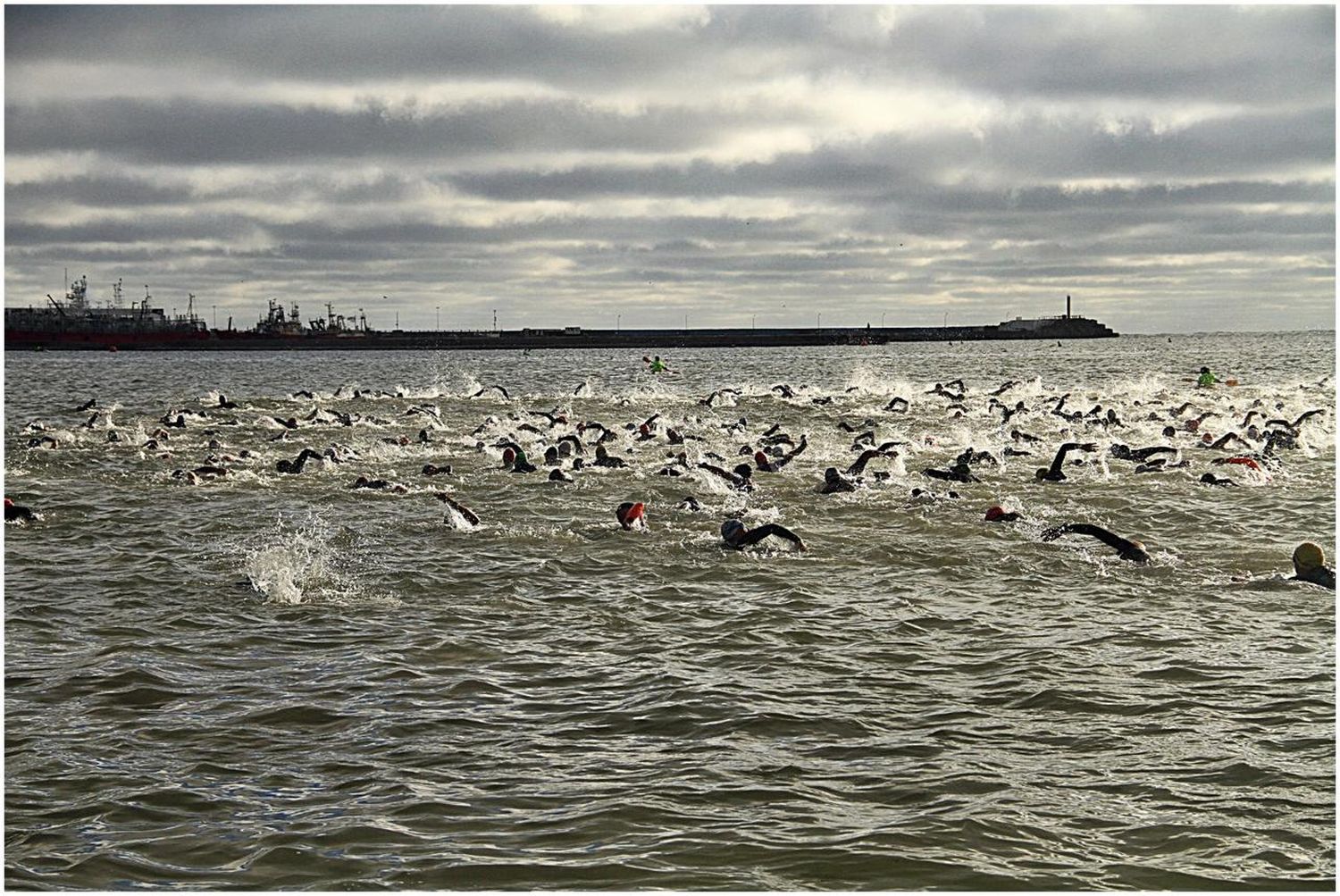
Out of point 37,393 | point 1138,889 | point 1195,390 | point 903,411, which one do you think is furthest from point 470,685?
point 37,393

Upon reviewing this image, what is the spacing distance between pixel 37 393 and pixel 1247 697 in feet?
190

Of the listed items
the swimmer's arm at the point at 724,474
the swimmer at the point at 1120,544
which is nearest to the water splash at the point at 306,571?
the swimmer's arm at the point at 724,474

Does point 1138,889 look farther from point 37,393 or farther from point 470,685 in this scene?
point 37,393

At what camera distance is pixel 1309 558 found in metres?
13.1

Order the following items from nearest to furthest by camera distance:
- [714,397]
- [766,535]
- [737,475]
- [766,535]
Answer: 1. [766,535]
2. [766,535]
3. [737,475]
4. [714,397]

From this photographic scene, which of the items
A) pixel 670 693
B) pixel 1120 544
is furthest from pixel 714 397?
pixel 670 693

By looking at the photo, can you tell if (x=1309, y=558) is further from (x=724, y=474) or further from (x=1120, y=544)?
(x=724, y=474)

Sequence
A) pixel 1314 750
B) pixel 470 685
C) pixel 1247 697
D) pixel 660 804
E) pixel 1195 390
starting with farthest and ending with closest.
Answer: pixel 1195 390
pixel 470 685
pixel 1247 697
pixel 1314 750
pixel 660 804

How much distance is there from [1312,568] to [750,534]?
6.24 metres

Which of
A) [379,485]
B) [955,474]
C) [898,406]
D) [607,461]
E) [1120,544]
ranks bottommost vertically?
[379,485]

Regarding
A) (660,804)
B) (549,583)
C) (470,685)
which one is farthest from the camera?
(549,583)

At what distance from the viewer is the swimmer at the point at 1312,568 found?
12.8 m

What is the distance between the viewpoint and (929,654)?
34.0ft

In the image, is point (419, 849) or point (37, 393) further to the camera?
point (37, 393)
